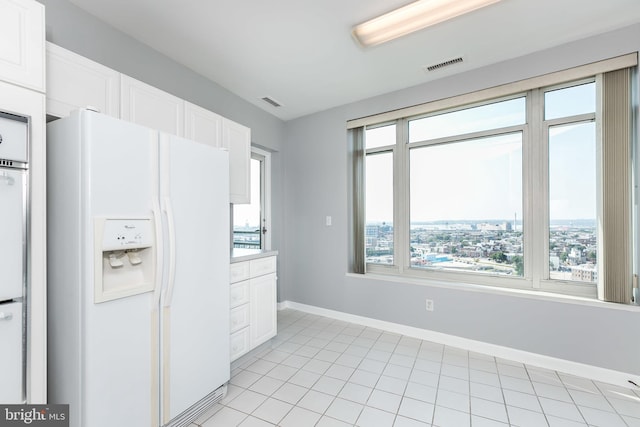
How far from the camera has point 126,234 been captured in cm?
138

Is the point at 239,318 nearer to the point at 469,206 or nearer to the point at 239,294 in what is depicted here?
the point at 239,294

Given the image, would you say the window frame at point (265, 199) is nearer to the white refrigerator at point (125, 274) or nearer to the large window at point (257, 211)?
the large window at point (257, 211)

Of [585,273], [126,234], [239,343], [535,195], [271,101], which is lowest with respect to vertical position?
[239,343]

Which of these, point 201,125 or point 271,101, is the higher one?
point 271,101

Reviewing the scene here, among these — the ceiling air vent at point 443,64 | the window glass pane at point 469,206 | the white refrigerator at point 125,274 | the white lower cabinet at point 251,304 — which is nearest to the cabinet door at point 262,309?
the white lower cabinet at point 251,304

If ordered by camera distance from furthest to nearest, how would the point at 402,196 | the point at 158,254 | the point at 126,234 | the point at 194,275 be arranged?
the point at 402,196, the point at 194,275, the point at 158,254, the point at 126,234

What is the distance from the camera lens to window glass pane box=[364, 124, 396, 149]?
3.36 meters

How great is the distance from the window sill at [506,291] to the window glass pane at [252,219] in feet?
4.79

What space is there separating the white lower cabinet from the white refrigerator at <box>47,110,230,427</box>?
0.48m

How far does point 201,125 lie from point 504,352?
3.39m

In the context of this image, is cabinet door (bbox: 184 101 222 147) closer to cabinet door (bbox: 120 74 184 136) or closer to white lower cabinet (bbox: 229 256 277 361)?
cabinet door (bbox: 120 74 184 136)

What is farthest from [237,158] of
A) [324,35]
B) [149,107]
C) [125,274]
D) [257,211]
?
[125,274]

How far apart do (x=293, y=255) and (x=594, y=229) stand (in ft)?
10.6

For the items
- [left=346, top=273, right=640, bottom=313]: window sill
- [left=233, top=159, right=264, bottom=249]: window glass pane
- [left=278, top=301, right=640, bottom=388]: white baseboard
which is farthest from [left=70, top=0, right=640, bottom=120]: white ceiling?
[left=278, top=301, right=640, bottom=388]: white baseboard
